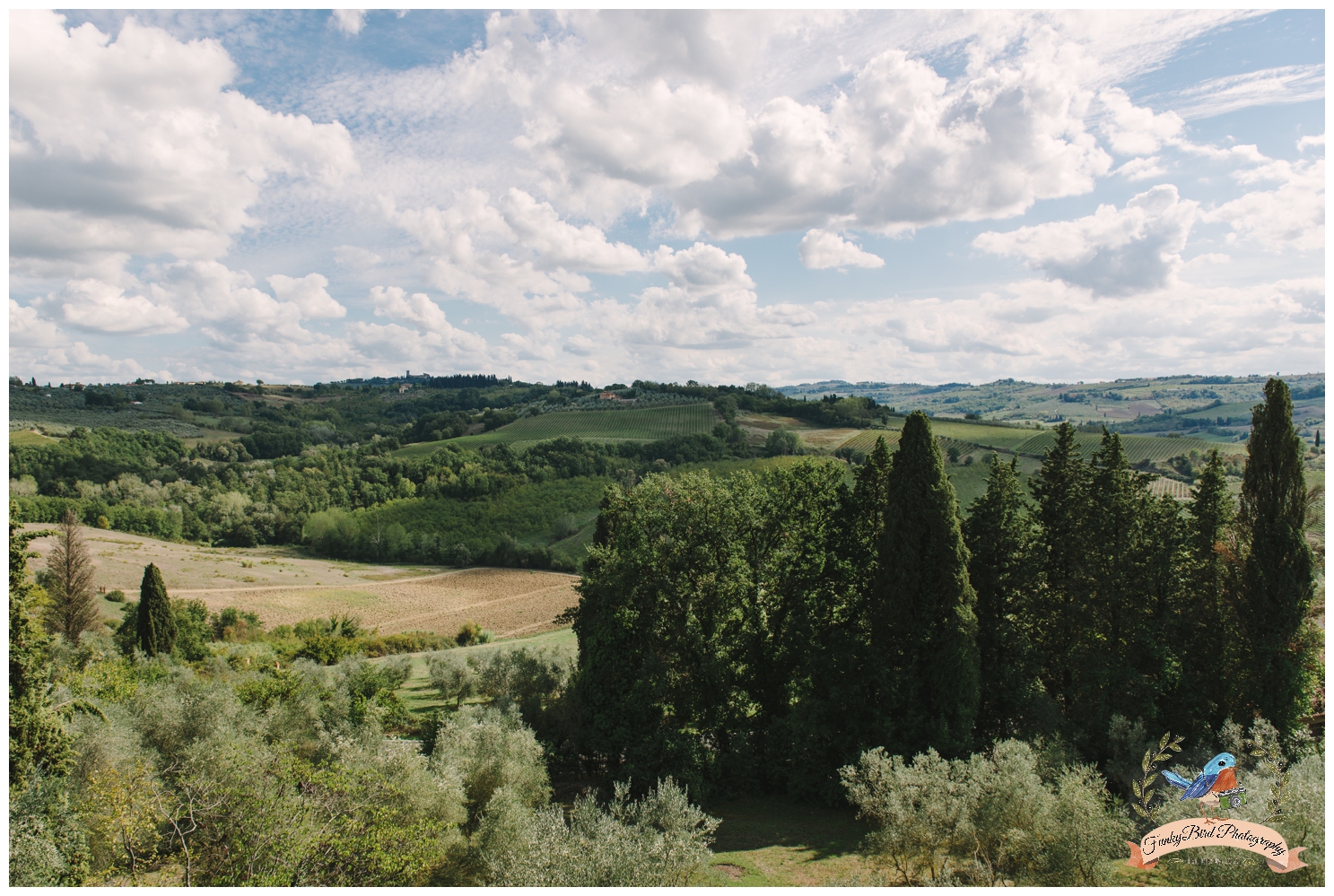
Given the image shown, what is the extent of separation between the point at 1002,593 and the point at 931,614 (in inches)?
143

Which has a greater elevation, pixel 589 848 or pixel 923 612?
pixel 923 612

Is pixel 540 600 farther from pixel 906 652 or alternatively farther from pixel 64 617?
pixel 906 652

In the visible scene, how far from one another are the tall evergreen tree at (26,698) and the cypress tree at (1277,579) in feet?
92.3

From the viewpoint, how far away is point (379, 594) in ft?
203

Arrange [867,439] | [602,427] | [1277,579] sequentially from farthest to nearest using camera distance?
[602,427]
[867,439]
[1277,579]

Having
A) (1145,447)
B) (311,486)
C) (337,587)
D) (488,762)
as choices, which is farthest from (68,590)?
(1145,447)

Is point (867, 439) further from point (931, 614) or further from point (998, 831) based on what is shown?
point (998, 831)

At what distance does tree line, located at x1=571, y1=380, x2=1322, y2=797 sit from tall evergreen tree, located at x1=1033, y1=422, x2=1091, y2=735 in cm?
8

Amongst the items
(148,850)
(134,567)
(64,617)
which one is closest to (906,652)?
(148,850)

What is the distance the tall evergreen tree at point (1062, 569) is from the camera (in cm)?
1934

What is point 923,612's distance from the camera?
18.3m

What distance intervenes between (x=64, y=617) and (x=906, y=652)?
4268 centimetres

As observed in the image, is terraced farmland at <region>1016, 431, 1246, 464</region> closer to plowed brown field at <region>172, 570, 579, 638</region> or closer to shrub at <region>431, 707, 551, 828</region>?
plowed brown field at <region>172, 570, 579, 638</region>

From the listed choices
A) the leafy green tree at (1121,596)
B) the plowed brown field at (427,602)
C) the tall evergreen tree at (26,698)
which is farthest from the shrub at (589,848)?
the plowed brown field at (427,602)
